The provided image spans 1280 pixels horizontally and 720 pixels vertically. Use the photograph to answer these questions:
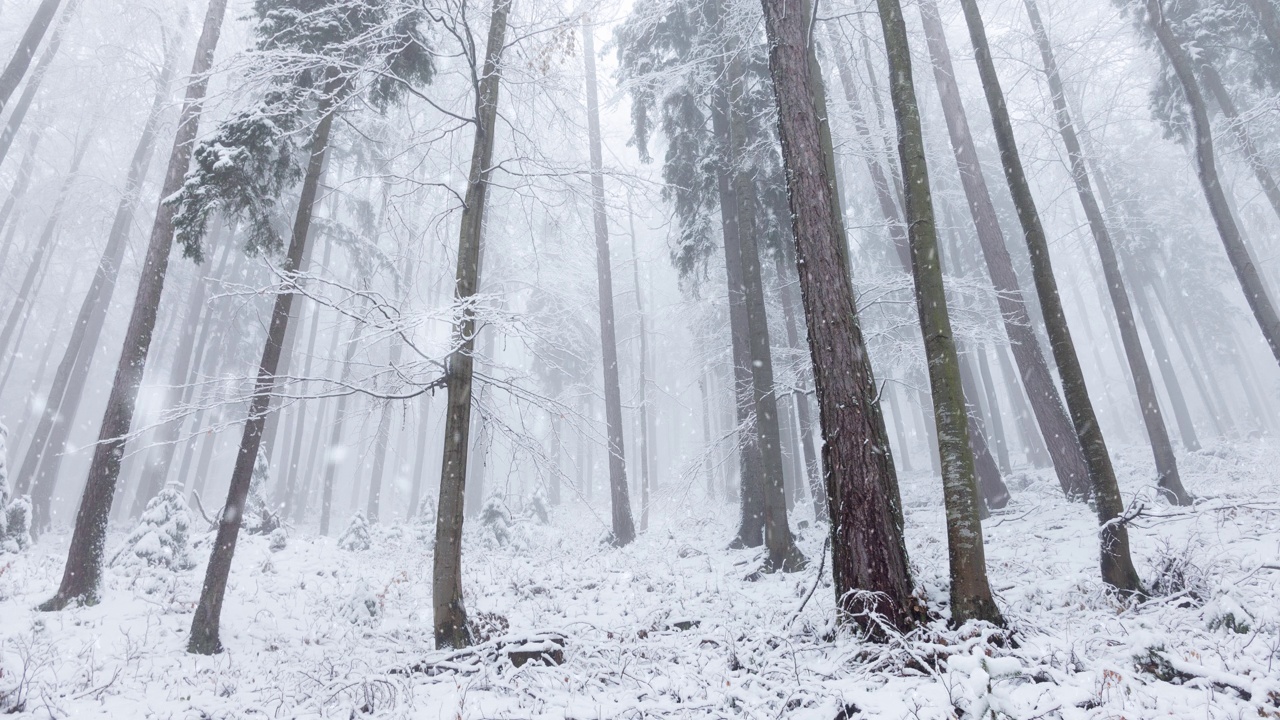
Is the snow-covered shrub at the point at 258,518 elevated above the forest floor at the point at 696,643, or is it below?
above

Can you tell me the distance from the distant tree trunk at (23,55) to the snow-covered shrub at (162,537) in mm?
7074

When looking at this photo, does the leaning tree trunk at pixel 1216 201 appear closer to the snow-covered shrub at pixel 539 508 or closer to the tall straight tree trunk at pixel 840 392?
the tall straight tree trunk at pixel 840 392

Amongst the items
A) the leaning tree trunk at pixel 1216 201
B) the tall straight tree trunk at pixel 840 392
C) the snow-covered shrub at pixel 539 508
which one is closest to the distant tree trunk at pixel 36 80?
the snow-covered shrub at pixel 539 508

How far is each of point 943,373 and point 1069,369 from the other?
6.46 ft

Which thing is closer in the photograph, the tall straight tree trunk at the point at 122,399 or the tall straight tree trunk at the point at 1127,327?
the tall straight tree trunk at the point at 122,399

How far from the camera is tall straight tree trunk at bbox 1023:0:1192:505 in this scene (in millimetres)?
9648

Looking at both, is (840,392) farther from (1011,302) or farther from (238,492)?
(1011,302)

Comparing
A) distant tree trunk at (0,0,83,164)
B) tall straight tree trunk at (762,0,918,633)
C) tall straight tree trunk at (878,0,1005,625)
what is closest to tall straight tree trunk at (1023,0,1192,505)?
tall straight tree trunk at (878,0,1005,625)

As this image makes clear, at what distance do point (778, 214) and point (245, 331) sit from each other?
65.8ft

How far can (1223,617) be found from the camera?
3.63 m

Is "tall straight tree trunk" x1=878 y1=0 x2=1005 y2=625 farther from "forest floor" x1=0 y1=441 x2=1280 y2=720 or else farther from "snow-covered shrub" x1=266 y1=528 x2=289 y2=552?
"snow-covered shrub" x1=266 y1=528 x2=289 y2=552

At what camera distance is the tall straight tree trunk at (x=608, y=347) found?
14.1 m

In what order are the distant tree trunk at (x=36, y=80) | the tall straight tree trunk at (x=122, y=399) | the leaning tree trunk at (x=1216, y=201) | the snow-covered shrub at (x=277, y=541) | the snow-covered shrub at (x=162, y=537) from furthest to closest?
the distant tree trunk at (x=36, y=80), the snow-covered shrub at (x=277, y=541), the snow-covered shrub at (x=162, y=537), the leaning tree trunk at (x=1216, y=201), the tall straight tree trunk at (x=122, y=399)

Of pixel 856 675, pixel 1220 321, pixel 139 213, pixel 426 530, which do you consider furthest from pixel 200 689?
pixel 1220 321
